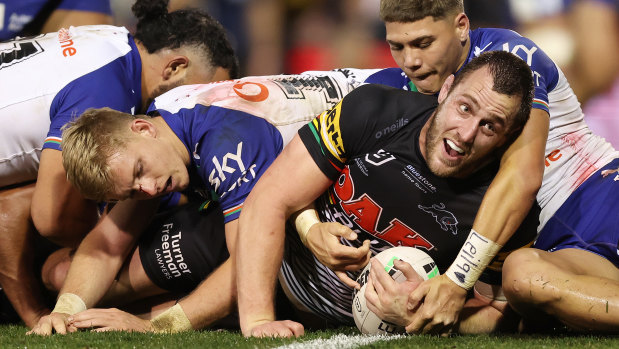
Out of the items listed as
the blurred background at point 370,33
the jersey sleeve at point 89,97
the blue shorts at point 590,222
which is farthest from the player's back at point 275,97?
the blurred background at point 370,33

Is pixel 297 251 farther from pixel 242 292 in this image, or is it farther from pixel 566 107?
pixel 566 107

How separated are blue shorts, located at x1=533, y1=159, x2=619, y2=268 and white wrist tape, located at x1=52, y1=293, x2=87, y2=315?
2.23 m

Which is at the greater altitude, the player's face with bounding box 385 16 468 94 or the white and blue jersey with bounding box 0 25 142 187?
the player's face with bounding box 385 16 468 94

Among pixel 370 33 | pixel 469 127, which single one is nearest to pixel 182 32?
pixel 370 33

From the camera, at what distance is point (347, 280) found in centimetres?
333

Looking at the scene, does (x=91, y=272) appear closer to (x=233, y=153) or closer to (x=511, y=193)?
(x=233, y=153)

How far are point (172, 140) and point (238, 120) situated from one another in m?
0.36

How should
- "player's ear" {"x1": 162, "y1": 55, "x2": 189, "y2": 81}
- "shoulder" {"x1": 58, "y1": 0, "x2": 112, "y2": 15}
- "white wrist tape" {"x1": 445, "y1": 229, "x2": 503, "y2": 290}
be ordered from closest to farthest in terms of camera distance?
"white wrist tape" {"x1": 445, "y1": 229, "x2": 503, "y2": 290} < "player's ear" {"x1": 162, "y1": 55, "x2": 189, "y2": 81} < "shoulder" {"x1": 58, "y1": 0, "x2": 112, "y2": 15}

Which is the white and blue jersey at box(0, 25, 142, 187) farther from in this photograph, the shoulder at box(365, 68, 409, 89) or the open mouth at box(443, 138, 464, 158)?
the open mouth at box(443, 138, 464, 158)

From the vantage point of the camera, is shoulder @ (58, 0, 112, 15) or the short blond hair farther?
shoulder @ (58, 0, 112, 15)

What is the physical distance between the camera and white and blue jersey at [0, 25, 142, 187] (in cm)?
423

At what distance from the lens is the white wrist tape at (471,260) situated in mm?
3016

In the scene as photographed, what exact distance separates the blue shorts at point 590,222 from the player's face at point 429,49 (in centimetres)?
86

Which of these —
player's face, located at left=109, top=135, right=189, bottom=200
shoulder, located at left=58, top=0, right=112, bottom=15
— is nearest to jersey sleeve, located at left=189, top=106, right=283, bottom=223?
player's face, located at left=109, top=135, right=189, bottom=200
